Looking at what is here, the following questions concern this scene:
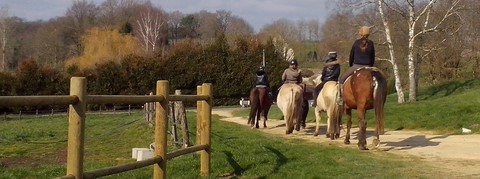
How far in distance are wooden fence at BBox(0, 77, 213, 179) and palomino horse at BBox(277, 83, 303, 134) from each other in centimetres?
626

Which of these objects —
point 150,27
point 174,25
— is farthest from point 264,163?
point 174,25

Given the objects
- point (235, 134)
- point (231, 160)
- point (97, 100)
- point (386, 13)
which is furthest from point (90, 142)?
point (386, 13)

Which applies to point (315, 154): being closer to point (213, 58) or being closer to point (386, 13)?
point (386, 13)

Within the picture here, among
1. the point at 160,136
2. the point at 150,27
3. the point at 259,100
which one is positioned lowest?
the point at 259,100

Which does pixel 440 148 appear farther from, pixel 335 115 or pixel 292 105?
pixel 292 105

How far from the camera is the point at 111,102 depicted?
6.44 meters

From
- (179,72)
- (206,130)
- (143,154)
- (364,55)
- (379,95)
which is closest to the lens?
(206,130)

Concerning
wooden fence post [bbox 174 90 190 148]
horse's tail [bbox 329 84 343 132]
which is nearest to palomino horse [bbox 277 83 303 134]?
horse's tail [bbox 329 84 343 132]

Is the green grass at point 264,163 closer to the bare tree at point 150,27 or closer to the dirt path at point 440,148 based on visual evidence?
the dirt path at point 440,148

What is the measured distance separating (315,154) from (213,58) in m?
43.5

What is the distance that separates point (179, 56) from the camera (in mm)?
53312

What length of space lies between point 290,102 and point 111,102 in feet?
31.5

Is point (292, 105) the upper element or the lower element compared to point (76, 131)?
lower

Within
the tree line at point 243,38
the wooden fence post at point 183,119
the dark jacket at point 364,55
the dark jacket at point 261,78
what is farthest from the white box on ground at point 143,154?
the tree line at point 243,38
